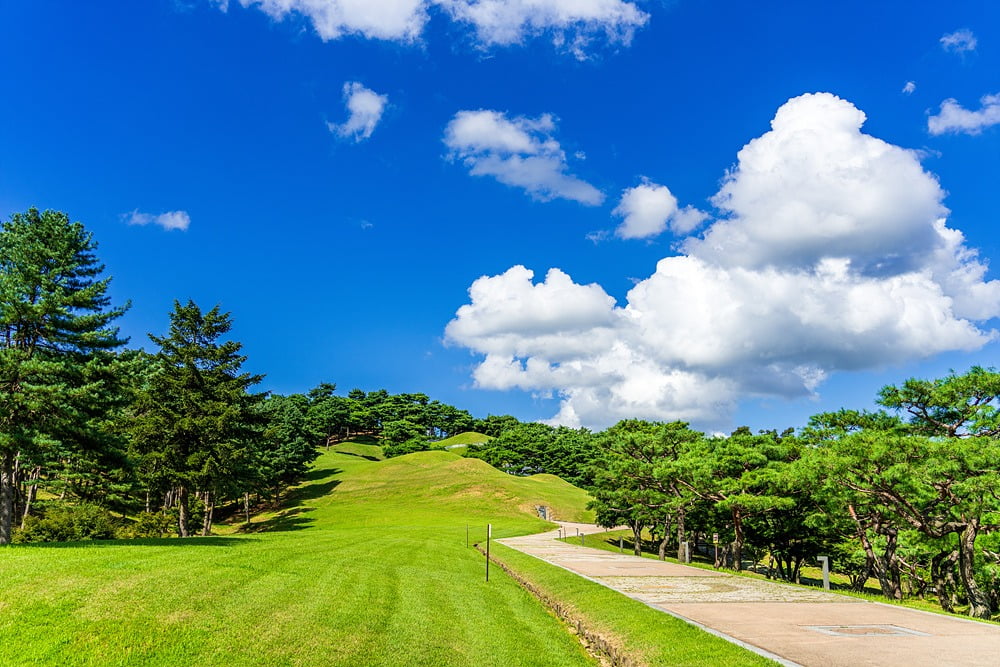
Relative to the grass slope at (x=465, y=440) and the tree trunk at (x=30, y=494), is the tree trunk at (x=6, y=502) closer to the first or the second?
the tree trunk at (x=30, y=494)

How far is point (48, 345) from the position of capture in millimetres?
23938

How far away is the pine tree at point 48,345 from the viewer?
68.7ft

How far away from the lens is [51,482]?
44.2 meters

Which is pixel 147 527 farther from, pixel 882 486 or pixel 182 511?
pixel 882 486

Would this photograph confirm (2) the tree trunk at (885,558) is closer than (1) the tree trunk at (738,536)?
Yes

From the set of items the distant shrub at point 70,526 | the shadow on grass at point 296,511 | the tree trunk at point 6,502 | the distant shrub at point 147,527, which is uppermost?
the tree trunk at point 6,502

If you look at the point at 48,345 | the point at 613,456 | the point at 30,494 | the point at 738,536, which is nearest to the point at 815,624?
the point at 738,536

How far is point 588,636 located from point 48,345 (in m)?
24.4

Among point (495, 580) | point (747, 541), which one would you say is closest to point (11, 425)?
point (495, 580)

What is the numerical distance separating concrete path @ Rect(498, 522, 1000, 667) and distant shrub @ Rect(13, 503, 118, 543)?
30.1 meters

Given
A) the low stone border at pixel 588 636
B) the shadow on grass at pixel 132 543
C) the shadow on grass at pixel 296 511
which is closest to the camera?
the low stone border at pixel 588 636

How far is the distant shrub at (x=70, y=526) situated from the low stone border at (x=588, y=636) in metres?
24.9

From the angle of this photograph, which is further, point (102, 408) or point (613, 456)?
point (613, 456)

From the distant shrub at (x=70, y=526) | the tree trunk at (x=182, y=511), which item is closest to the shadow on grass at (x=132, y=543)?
the distant shrub at (x=70, y=526)
